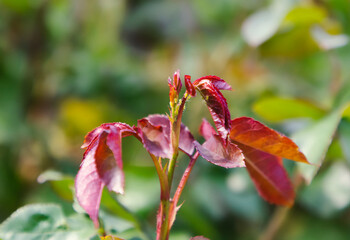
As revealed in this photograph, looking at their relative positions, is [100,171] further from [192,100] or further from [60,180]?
[192,100]

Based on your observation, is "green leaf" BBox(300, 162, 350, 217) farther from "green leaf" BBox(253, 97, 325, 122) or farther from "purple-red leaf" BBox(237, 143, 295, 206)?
"purple-red leaf" BBox(237, 143, 295, 206)

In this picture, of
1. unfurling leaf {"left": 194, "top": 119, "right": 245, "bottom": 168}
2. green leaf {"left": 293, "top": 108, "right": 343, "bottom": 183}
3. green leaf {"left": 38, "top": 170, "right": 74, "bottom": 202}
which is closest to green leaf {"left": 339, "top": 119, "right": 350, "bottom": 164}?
green leaf {"left": 293, "top": 108, "right": 343, "bottom": 183}

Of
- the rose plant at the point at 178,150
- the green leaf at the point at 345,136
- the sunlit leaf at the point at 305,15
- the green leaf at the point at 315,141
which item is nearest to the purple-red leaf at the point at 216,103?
the rose plant at the point at 178,150

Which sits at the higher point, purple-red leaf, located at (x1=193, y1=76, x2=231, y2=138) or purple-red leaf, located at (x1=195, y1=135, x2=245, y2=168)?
purple-red leaf, located at (x1=193, y1=76, x2=231, y2=138)

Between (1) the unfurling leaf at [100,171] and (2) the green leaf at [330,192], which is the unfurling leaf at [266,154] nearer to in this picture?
(1) the unfurling leaf at [100,171]

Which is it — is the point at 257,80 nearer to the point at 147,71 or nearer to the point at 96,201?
the point at 147,71
